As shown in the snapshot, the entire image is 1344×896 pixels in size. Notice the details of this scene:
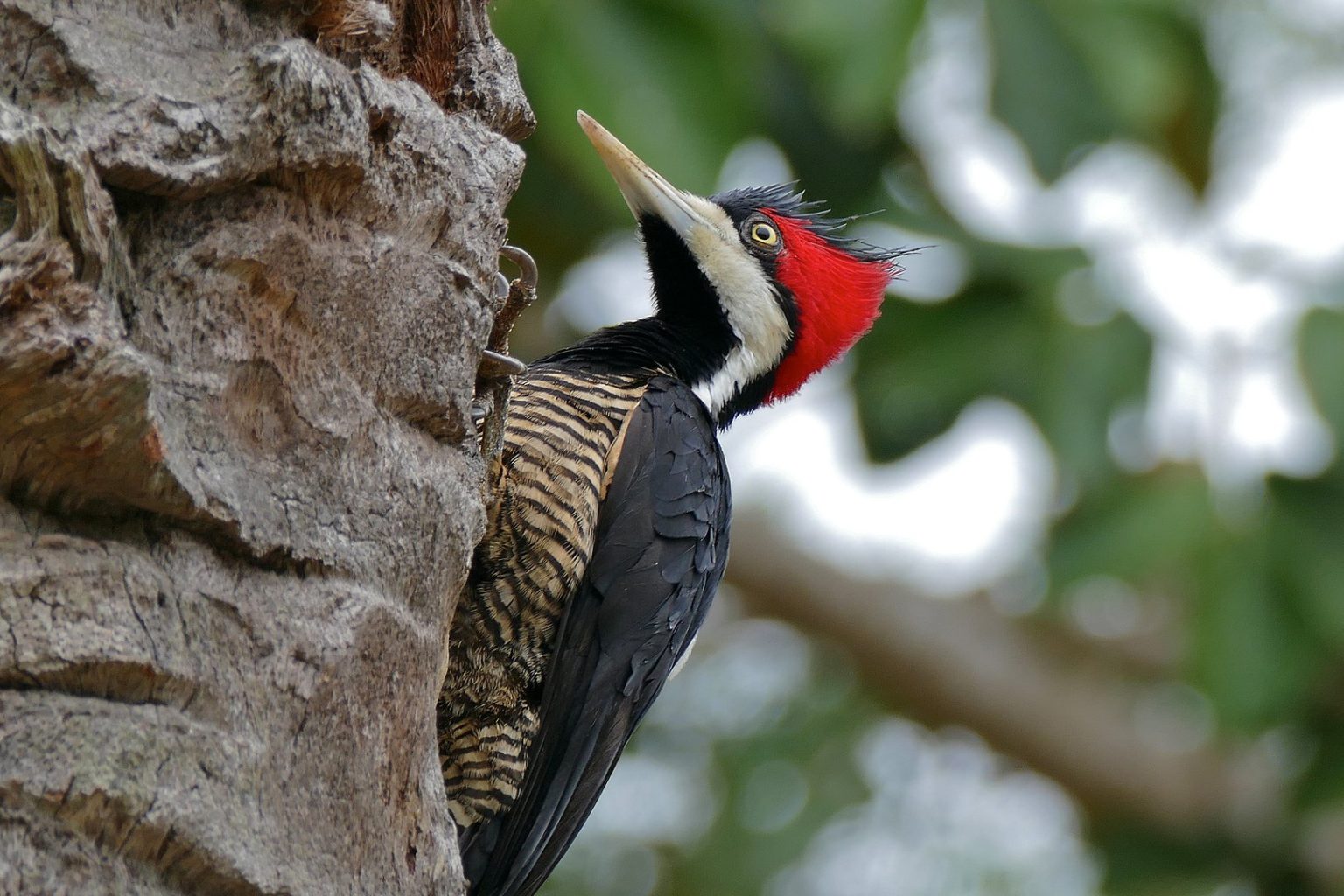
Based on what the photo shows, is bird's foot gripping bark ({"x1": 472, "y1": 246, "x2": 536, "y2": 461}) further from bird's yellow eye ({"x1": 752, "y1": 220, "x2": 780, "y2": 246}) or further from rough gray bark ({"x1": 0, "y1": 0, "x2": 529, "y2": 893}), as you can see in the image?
bird's yellow eye ({"x1": 752, "y1": 220, "x2": 780, "y2": 246})

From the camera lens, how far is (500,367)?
8.82ft

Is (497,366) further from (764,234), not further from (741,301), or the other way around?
(764,234)

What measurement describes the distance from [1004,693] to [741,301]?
185 inches

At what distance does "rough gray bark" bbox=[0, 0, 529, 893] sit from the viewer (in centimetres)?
176

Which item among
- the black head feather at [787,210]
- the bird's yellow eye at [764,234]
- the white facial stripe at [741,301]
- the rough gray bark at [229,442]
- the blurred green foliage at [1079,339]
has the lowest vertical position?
the rough gray bark at [229,442]

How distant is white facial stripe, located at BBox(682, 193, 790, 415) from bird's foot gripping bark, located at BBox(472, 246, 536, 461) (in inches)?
43.7

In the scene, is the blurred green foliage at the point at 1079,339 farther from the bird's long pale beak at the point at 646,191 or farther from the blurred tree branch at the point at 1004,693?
the bird's long pale beak at the point at 646,191

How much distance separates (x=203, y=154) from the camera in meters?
1.96

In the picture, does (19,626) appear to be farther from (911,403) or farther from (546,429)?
(911,403)

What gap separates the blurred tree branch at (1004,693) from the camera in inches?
309

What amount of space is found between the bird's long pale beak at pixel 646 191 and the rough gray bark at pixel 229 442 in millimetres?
1362

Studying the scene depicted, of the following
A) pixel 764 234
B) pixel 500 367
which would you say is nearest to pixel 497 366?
pixel 500 367

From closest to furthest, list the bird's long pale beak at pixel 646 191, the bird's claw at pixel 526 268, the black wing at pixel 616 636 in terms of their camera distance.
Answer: the bird's claw at pixel 526 268 → the black wing at pixel 616 636 → the bird's long pale beak at pixel 646 191

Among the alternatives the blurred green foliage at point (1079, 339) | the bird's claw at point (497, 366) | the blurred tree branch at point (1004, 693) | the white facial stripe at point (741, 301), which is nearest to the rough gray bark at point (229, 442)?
the bird's claw at point (497, 366)
